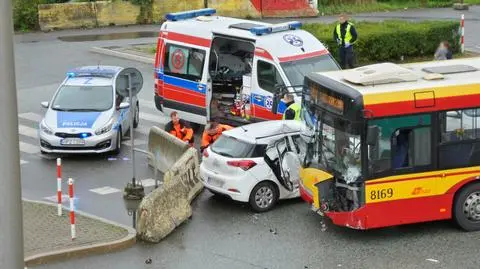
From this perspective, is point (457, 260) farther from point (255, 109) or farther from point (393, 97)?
point (255, 109)

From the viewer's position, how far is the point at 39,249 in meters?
13.4

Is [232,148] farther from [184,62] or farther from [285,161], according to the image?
[184,62]

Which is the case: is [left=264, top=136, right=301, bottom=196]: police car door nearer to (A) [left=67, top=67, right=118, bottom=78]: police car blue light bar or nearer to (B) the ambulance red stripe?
(B) the ambulance red stripe

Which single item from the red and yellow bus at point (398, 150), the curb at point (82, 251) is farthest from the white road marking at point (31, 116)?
the red and yellow bus at point (398, 150)

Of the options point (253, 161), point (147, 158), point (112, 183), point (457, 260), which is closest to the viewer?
point (457, 260)

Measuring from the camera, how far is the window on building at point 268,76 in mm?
19750

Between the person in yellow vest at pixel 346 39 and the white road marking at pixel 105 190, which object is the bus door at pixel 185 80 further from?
the person in yellow vest at pixel 346 39

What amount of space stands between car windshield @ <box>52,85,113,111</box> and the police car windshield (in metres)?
4.17

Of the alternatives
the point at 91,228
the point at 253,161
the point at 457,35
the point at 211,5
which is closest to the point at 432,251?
the point at 253,161

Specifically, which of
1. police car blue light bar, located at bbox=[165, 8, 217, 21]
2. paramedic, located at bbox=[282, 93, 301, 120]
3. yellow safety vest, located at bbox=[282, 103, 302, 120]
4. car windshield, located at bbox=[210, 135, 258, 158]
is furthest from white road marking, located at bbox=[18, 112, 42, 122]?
car windshield, located at bbox=[210, 135, 258, 158]

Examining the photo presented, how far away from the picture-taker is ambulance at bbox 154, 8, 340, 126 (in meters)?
19.9

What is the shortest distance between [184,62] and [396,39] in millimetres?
9721

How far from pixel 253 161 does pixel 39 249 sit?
4115 millimetres

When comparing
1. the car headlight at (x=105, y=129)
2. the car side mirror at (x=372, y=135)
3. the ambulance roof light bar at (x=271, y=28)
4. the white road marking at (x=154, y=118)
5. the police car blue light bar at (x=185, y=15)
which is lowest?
the white road marking at (x=154, y=118)
